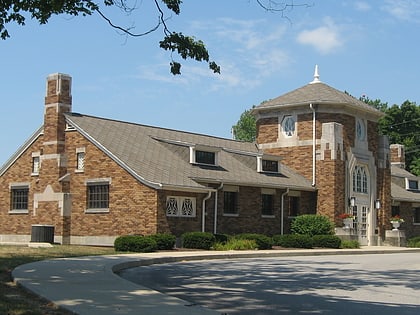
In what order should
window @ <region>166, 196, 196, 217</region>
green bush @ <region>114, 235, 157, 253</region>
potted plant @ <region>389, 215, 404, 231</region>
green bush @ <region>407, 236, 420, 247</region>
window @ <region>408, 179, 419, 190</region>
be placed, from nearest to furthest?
green bush @ <region>114, 235, 157, 253</region> → window @ <region>166, 196, 196, 217</region> → green bush @ <region>407, 236, 420, 247</region> → potted plant @ <region>389, 215, 404, 231</region> → window @ <region>408, 179, 419, 190</region>

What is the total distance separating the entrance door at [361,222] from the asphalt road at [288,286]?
19.2 metres

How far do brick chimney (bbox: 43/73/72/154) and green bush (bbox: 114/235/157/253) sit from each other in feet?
28.8

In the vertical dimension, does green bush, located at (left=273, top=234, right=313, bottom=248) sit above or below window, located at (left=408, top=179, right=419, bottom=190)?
below

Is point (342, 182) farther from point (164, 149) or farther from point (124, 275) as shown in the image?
point (124, 275)

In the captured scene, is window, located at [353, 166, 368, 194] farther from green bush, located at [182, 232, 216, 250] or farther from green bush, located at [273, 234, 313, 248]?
green bush, located at [182, 232, 216, 250]

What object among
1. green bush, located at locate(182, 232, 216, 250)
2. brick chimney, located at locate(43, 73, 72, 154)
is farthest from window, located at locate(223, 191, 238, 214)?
brick chimney, located at locate(43, 73, 72, 154)

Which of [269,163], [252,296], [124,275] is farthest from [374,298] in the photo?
[269,163]

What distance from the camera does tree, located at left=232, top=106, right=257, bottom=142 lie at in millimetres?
87438

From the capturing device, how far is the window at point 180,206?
30281 mm

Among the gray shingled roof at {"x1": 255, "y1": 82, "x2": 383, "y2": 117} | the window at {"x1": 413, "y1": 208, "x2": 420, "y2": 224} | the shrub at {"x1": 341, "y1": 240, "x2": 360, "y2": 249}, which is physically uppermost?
the gray shingled roof at {"x1": 255, "y1": 82, "x2": 383, "y2": 117}

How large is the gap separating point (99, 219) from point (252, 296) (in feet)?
65.3

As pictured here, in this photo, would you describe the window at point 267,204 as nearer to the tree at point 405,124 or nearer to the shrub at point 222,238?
the shrub at point 222,238

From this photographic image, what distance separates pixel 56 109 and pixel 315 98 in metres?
15.9

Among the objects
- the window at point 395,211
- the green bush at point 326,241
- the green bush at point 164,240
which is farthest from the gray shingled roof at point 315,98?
the green bush at point 164,240
